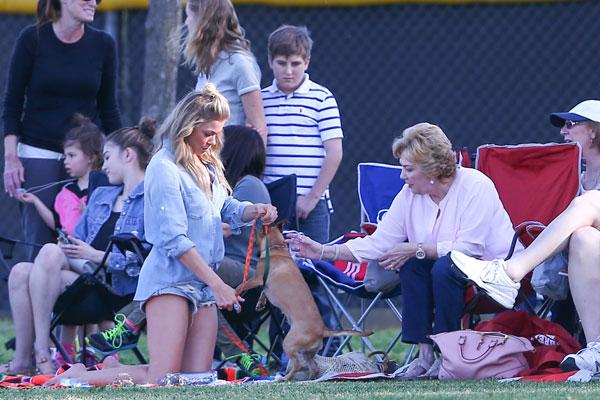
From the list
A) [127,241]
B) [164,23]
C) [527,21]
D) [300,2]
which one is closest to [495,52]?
[527,21]

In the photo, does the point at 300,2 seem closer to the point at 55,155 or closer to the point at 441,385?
the point at 55,155

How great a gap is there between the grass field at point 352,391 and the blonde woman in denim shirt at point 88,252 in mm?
893

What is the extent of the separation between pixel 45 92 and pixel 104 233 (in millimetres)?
943

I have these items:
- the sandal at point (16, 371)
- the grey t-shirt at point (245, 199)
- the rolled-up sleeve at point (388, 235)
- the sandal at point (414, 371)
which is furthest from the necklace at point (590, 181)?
the sandal at point (16, 371)

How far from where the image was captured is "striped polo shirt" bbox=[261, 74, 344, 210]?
20.2ft

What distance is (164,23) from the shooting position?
7844 mm

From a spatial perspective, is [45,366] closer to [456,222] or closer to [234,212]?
[234,212]

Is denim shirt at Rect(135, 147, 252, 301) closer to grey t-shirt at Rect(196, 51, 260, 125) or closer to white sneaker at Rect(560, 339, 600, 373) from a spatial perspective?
grey t-shirt at Rect(196, 51, 260, 125)

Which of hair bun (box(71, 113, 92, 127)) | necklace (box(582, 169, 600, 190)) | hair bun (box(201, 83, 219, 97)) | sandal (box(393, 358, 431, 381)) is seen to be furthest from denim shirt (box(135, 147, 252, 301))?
necklace (box(582, 169, 600, 190))

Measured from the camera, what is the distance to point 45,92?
6.45 metres

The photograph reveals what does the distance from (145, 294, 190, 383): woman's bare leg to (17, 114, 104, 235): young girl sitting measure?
1406 millimetres

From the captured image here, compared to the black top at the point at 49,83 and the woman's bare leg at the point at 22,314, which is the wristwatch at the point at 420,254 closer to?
the woman's bare leg at the point at 22,314

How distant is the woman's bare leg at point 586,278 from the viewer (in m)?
4.77

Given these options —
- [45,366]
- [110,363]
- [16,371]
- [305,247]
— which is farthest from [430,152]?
[16,371]
